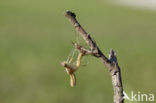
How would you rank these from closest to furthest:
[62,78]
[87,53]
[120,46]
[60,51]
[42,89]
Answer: [87,53] < [42,89] < [62,78] < [60,51] < [120,46]

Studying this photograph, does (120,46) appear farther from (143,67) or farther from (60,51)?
(143,67)

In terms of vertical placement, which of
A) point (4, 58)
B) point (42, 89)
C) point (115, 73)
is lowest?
point (115, 73)

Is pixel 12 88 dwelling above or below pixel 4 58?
below

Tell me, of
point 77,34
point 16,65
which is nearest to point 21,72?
point 16,65

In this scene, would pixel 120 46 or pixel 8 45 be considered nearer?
pixel 8 45

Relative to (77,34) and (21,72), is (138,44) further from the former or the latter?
(77,34)

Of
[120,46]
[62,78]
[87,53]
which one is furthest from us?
[120,46]

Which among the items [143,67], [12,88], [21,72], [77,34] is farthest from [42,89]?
[77,34]

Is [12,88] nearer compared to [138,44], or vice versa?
[12,88]

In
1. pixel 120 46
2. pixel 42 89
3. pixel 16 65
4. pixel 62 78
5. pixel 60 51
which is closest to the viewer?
pixel 42 89
